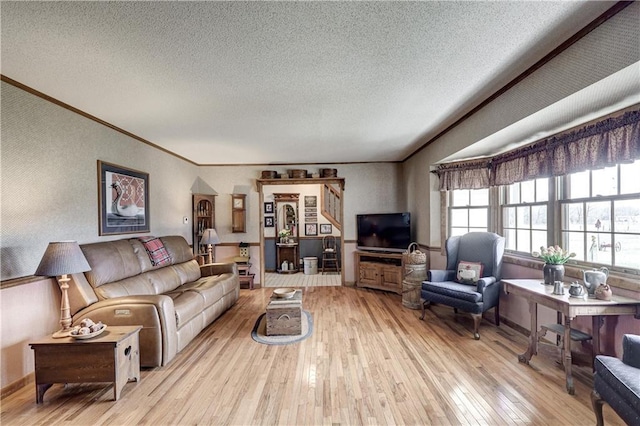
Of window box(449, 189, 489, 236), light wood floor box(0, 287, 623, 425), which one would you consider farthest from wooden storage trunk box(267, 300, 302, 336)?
window box(449, 189, 489, 236)

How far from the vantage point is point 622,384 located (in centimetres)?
156

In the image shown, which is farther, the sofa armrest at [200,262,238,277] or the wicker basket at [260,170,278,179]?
the wicker basket at [260,170,278,179]

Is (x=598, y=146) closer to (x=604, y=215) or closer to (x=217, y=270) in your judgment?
(x=604, y=215)

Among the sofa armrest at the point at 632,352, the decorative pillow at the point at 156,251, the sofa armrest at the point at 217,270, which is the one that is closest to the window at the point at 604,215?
the sofa armrest at the point at 632,352

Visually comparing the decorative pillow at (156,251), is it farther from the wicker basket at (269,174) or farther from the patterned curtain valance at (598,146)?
the patterned curtain valance at (598,146)

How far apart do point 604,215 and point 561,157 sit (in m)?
0.65

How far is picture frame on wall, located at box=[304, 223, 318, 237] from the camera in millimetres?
8026

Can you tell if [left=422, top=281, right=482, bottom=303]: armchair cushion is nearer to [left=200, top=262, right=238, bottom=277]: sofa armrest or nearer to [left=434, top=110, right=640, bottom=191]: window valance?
[left=434, top=110, right=640, bottom=191]: window valance

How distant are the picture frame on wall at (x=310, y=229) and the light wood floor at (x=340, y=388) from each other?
4687 millimetres

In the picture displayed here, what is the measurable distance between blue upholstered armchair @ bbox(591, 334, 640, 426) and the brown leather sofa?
332 cm

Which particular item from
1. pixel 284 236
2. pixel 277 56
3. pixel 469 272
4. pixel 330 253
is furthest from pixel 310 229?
pixel 277 56

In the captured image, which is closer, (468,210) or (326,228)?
(468,210)

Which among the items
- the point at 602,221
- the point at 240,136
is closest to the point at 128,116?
the point at 240,136

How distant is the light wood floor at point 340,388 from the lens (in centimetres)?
198
